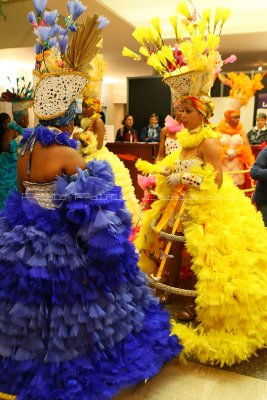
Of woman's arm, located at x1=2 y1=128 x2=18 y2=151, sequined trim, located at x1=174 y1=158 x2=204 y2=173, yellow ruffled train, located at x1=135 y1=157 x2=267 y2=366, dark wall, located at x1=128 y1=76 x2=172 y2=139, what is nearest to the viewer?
yellow ruffled train, located at x1=135 y1=157 x2=267 y2=366

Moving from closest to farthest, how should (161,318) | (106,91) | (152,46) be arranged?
(161,318) < (152,46) < (106,91)

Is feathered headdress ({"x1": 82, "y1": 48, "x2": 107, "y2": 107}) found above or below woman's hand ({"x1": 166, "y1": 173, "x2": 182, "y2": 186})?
above

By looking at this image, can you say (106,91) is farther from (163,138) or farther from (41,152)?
(41,152)

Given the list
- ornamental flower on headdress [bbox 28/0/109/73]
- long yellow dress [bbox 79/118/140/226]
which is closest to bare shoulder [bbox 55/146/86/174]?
ornamental flower on headdress [bbox 28/0/109/73]

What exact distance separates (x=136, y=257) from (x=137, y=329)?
1.35 feet

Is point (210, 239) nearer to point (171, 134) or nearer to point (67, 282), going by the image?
point (67, 282)

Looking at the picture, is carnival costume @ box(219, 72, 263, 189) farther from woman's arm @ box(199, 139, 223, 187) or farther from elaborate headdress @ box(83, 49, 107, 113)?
woman's arm @ box(199, 139, 223, 187)

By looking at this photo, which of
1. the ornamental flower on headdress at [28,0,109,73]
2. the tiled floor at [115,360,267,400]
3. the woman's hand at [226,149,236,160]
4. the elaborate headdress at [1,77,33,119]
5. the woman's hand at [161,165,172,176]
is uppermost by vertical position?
the ornamental flower on headdress at [28,0,109,73]

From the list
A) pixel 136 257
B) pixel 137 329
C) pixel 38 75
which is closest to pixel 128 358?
pixel 137 329

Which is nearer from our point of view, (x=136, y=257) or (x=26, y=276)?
(x=26, y=276)

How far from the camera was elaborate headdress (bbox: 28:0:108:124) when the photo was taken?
1.95m

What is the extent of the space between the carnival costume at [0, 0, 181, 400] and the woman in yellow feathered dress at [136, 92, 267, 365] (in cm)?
59

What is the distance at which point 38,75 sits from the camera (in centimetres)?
202

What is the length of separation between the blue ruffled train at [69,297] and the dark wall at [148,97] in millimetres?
7496
